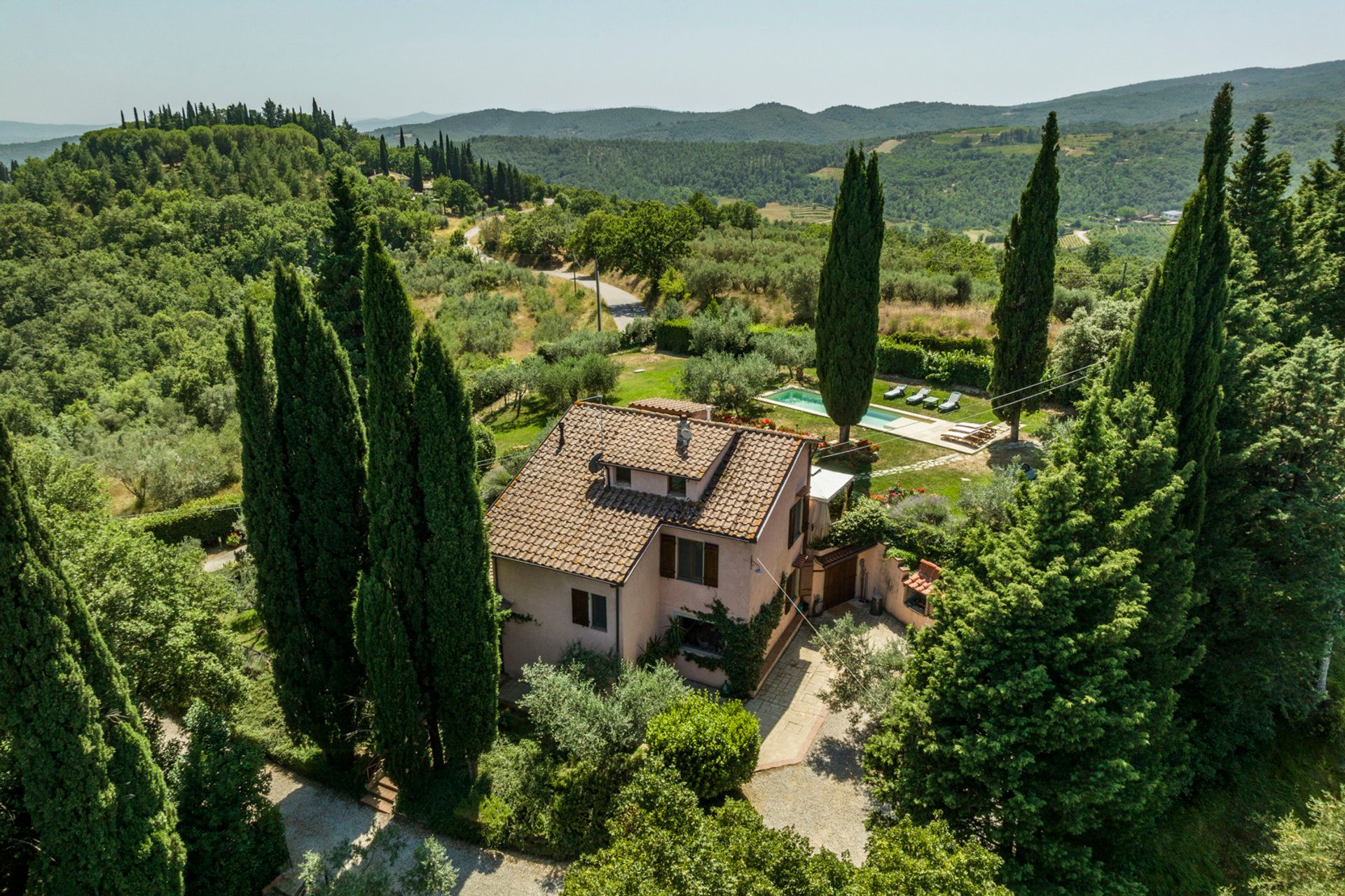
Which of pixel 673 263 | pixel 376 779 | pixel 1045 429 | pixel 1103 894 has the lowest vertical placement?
pixel 376 779

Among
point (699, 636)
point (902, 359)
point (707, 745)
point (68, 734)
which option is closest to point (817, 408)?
point (902, 359)

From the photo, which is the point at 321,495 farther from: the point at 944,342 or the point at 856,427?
the point at 944,342

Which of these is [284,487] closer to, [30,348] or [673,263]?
[673,263]

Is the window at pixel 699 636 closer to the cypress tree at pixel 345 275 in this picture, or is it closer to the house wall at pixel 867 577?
the house wall at pixel 867 577

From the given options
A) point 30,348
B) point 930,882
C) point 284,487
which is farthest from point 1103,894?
point 30,348

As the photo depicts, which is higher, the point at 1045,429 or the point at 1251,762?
the point at 1045,429
